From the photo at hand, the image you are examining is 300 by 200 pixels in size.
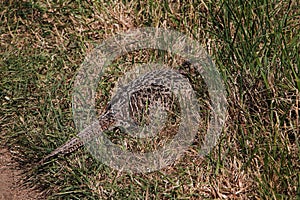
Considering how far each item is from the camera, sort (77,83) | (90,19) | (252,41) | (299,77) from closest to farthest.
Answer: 1. (299,77)
2. (252,41)
3. (77,83)
4. (90,19)

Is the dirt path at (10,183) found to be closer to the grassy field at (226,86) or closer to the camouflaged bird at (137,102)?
the grassy field at (226,86)

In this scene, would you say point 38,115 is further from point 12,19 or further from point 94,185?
point 12,19

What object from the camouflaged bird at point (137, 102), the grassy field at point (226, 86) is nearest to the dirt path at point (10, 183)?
the grassy field at point (226, 86)

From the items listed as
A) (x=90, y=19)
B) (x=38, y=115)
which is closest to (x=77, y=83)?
(x=38, y=115)

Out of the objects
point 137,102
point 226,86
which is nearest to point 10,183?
point 137,102

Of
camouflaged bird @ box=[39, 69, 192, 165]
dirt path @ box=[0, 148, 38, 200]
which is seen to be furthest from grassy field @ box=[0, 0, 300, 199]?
camouflaged bird @ box=[39, 69, 192, 165]

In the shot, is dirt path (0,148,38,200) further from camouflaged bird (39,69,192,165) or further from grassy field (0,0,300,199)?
camouflaged bird (39,69,192,165)
